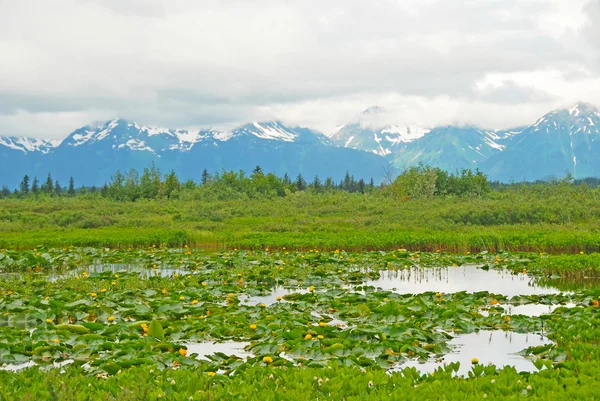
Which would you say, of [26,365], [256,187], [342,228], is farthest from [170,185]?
[26,365]

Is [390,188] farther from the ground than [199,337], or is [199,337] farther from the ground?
[390,188]

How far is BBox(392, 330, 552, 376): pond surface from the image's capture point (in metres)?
9.75

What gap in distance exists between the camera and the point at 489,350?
35.2 ft

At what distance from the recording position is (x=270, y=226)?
121 ft

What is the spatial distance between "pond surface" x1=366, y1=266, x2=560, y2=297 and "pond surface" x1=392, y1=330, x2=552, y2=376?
4.85 metres

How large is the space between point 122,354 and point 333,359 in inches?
127

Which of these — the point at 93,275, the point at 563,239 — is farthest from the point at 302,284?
the point at 563,239

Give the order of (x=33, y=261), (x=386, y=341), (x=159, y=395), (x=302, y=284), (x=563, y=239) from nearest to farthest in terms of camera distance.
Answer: (x=159, y=395) → (x=386, y=341) → (x=302, y=284) → (x=33, y=261) → (x=563, y=239)

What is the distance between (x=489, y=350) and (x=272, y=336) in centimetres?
380

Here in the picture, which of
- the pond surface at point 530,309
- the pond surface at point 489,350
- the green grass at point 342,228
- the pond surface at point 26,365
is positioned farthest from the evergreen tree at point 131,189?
the pond surface at point 489,350

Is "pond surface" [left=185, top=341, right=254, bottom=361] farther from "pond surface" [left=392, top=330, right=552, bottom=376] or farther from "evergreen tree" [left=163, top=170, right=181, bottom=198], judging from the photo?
"evergreen tree" [left=163, top=170, right=181, bottom=198]

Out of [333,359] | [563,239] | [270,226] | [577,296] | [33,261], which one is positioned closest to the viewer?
[333,359]

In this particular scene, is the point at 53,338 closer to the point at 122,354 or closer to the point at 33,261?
the point at 122,354

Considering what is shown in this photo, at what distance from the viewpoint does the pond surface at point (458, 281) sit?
57.0 ft
